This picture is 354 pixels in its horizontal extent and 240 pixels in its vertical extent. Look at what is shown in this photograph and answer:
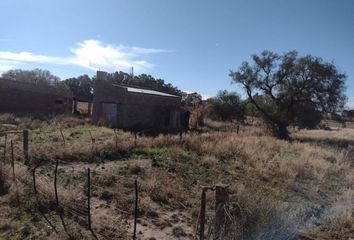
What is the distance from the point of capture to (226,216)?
5.32 meters

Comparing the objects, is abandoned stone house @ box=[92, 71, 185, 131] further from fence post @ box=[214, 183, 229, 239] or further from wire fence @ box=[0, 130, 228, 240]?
fence post @ box=[214, 183, 229, 239]

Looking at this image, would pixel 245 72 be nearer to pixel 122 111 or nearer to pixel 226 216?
pixel 122 111

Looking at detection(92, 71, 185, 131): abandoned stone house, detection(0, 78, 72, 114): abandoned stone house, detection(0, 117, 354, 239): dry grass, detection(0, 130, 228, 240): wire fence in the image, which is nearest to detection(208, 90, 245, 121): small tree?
detection(92, 71, 185, 131): abandoned stone house

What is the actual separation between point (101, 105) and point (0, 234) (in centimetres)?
2317

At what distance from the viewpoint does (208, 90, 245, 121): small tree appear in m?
40.4

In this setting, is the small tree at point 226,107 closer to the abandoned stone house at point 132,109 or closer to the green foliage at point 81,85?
the abandoned stone house at point 132,109

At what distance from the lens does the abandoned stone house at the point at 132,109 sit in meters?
26.7

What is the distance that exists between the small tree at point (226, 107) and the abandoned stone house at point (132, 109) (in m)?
10.8

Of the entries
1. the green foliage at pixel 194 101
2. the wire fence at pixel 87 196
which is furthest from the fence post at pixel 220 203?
the green foliage at pixel 194 101

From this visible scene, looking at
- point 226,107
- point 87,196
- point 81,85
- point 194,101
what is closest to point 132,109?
point 194,101

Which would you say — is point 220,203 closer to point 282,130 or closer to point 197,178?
point 197,178

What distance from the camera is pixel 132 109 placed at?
2717 centimetres

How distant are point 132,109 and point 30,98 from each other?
1008cm

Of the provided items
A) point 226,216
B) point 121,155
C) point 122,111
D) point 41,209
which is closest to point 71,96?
point 122,111
